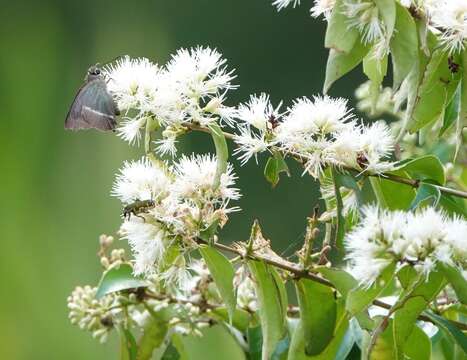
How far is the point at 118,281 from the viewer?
1742mm

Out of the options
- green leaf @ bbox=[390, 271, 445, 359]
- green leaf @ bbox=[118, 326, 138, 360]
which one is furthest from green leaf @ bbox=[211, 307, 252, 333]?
green leaf @ bbox=[390, 271, 445, 359]

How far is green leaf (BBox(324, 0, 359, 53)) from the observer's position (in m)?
1.38

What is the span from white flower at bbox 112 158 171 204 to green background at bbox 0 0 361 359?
10.6 inches

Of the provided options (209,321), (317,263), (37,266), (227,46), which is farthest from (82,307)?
(227,46)

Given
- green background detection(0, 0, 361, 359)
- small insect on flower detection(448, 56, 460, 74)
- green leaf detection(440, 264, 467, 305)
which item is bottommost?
green leaf detection(440, 264, 467, 305)

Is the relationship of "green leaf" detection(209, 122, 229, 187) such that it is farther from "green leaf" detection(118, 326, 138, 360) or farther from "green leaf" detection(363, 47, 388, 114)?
"green leaf" detection(118, 326, 138, 360)

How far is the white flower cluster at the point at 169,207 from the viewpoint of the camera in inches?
59.0

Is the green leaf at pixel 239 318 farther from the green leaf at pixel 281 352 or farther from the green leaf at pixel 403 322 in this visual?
the green leaf at pixel 403 322

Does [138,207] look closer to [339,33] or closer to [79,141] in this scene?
[339,33]

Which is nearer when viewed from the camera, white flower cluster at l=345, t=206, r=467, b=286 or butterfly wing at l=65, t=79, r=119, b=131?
white flower cluster at l=345, t=206, r=467, b=286

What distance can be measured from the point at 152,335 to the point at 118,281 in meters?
0.13

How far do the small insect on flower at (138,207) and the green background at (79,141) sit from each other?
11.1 inches

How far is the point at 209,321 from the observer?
1.84 metres

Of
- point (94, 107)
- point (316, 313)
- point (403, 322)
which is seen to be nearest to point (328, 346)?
point (316, 313)
